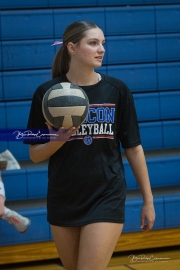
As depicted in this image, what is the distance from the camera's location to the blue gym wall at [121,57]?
16.3 feet

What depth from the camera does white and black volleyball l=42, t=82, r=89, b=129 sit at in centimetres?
219

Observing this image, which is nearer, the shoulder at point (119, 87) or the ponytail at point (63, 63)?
the shoulder at point (119, 87)

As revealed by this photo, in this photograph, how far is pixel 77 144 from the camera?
7.54ft

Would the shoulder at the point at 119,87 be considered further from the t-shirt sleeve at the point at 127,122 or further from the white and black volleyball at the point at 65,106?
the white and black volleyball at the point at 65,106

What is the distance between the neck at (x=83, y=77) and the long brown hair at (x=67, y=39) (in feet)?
0.34

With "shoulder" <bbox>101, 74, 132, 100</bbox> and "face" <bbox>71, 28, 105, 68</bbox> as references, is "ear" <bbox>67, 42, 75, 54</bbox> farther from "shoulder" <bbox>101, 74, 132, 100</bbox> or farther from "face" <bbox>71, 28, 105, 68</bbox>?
"shoulder" <bbox>101, 74, 132, 100</bbox>

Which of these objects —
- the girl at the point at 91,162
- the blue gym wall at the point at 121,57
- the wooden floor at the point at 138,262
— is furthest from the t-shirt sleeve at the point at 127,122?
the blue gym wall at the point at 121,57

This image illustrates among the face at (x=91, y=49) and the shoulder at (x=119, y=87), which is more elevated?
the face at (x=91, y=49)

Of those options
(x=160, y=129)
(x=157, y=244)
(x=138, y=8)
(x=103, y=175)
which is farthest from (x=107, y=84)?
(x=138, y=8)

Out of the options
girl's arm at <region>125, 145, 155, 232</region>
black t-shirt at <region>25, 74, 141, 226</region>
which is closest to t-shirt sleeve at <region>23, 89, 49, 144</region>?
black t-shirt at <region>25, 74, 141, 226</region>

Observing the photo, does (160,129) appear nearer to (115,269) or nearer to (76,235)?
(115,269)

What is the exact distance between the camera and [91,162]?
2.30 metres

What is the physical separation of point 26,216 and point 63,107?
2.21 metres

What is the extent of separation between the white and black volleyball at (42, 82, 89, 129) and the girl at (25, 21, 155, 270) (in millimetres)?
63
